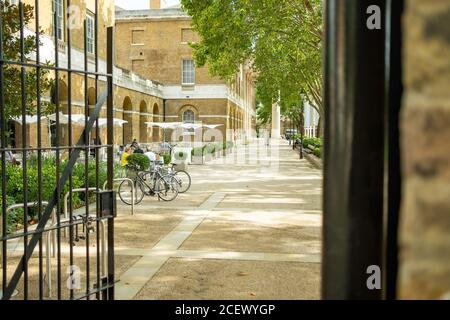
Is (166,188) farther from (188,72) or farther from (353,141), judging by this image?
(188,72)

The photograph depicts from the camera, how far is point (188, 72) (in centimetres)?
4825

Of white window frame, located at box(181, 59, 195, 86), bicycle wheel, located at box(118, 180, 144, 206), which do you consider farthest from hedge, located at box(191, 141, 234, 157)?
bicycle wheel, located at box(118, 180, 144, 206)

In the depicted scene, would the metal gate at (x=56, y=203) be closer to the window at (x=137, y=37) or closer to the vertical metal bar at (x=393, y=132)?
the vertical metal bar at (x=393, y=132)

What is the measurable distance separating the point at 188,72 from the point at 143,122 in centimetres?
1032

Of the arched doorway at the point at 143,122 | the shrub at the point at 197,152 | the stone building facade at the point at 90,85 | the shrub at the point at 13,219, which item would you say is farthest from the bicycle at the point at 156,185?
the arched doorway at the point at 143,122

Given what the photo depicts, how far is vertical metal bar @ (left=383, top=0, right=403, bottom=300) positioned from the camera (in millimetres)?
1049

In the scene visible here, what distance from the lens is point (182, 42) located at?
157ft

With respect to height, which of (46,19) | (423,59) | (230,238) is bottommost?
A: (230,238)

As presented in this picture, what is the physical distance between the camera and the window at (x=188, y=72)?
1892 inches

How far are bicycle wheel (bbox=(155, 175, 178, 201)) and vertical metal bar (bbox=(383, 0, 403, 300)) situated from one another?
40.5ft

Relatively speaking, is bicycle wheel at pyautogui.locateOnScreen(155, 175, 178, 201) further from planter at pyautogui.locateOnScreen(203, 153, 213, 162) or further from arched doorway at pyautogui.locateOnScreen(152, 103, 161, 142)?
arched doorway at pyautogui.locateOnScreen(152, 103, 161, 142)
